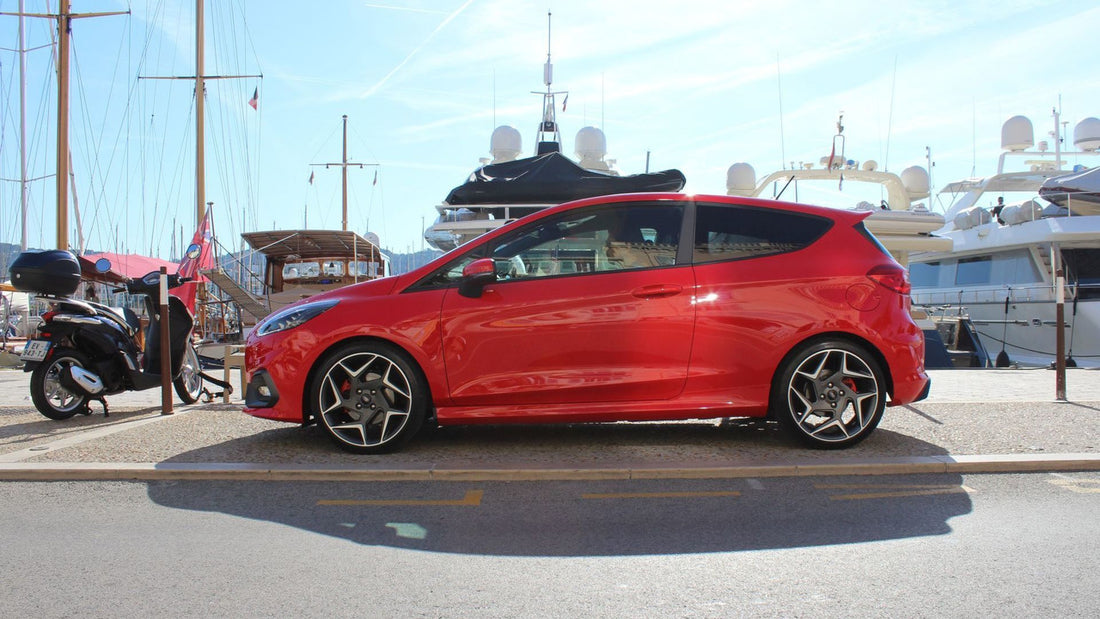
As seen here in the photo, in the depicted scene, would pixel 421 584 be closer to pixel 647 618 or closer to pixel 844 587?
pixel 647 618

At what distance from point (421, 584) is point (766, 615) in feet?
3.88

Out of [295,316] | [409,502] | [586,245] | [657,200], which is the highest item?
[657,200]

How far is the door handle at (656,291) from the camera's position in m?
4.87

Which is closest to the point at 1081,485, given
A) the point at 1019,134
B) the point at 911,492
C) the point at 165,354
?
the point at 911,492

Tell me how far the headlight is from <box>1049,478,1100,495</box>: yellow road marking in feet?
13.9

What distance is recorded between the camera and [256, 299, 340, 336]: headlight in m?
5.00

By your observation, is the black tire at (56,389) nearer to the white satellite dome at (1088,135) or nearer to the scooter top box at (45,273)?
the scooter top box at (45,273)

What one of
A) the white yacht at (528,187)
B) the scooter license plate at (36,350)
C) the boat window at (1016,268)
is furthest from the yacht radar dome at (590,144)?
the scooter license plate at (36,350)

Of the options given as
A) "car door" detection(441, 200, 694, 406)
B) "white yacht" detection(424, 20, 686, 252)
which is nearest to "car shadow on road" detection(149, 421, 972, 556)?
"car door" detection(441, 200, 694, 406)

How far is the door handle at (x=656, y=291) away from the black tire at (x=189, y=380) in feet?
15.5

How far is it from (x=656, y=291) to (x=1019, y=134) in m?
25.0

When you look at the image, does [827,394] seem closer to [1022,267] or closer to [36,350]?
[36,350]

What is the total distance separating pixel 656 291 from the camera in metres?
4.88

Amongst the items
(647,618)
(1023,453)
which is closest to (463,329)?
(647,618)
